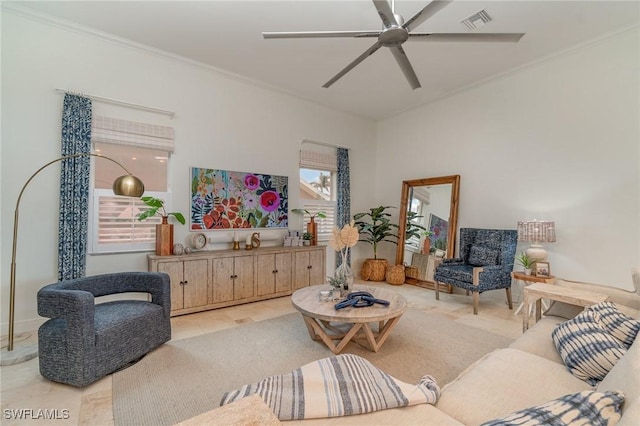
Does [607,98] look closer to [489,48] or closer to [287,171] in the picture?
[489,48]

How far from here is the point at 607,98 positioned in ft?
11.0

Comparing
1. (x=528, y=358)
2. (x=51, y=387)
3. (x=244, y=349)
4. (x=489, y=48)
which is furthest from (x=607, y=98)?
(x=51, y=387)

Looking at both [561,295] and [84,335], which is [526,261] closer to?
[561,295]

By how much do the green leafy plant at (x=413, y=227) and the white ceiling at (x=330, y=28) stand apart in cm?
222

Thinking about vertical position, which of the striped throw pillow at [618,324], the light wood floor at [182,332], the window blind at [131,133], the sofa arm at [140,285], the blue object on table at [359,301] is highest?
the window blind at [131,133]

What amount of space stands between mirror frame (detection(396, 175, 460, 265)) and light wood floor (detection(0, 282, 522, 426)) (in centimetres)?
73

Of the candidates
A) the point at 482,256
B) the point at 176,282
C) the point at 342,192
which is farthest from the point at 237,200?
the point at 482,256

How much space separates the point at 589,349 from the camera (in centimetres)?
144

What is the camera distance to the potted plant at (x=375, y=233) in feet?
17.8

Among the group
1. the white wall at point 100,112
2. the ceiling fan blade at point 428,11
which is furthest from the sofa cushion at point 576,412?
the white wall at point 100,112

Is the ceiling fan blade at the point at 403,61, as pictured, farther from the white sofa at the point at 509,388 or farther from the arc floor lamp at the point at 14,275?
the arc floor lamp at the point at 14,275

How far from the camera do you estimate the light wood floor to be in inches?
70.3

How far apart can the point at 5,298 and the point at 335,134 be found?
495 centimetres

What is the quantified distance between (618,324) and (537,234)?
7.26 ft
